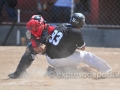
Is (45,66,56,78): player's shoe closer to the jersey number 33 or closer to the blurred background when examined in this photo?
the jersey number 33

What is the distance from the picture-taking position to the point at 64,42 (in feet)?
22.3

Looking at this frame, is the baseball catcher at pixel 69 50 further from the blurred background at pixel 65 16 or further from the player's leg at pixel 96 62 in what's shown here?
the blurred background at pixel 65 16

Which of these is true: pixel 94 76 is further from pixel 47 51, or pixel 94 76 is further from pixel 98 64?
pixel 47 51

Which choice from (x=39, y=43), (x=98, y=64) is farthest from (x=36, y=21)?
(x=98, y=64)

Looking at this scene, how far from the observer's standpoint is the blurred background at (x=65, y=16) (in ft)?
39.3

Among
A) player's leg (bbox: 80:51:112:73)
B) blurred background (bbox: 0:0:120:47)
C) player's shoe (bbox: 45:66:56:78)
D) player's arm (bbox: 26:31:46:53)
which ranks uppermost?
player's arm (bbox: 26:31:46:53)

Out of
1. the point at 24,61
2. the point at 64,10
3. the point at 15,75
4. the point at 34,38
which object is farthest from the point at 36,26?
the point at 64,10

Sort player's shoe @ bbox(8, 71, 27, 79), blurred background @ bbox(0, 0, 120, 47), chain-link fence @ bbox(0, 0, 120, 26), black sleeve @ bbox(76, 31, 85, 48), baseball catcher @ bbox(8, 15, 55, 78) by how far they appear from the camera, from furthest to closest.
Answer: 1. chain-link fence @ bbox(0, 0, 120, 26)
2. blurred background @ bbox(0, 0, 120, 47)
3. player's shoe @ bbox(8, 71, 27, 79)
4. baseball catcher @ bbox(8, 15, 55, 78)
5. black sleeve @ bbox(76, 31, 85, 48)

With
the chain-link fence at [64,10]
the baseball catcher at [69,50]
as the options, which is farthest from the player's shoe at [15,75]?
the chain-link fence at [64,10]

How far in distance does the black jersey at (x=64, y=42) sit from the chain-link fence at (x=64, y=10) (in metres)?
5.31

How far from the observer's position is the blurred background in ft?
39.3

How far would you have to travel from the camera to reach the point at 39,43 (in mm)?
6844

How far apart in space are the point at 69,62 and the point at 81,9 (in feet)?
19.5

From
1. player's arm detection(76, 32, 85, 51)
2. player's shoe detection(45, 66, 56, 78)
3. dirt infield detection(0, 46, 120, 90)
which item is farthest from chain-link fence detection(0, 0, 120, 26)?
player's arm detection(76, 32, 85, 51)
